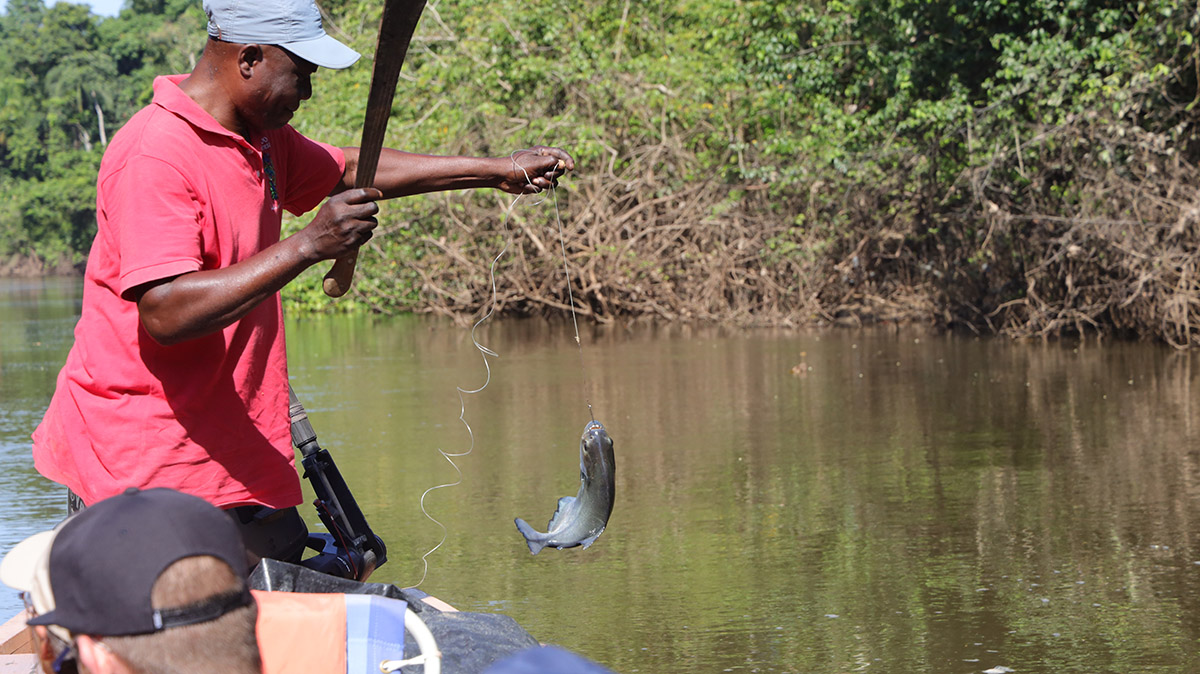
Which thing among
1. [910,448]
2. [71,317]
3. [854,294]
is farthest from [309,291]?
[910,448]

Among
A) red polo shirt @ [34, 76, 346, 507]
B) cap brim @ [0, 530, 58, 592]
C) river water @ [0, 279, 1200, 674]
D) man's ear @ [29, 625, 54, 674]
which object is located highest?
red polo shirt @ [34, 76, 346, 507]

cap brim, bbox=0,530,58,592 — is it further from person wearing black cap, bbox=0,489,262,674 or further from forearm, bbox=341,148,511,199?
forearm, bbox=341,148,511,199

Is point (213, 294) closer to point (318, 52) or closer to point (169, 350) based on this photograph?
point (169, 350)

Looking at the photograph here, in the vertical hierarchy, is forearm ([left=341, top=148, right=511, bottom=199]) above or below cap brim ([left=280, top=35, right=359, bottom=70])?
below

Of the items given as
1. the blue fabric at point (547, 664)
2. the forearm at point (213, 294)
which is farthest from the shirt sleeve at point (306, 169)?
the blue fabric at point (547, 664)

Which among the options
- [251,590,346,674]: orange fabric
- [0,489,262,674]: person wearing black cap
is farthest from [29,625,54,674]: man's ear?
[251,590,346,674]: orange fabric

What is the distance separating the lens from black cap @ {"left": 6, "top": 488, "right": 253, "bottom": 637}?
164 centimetres

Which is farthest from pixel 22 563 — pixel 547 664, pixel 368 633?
pixel 547 664

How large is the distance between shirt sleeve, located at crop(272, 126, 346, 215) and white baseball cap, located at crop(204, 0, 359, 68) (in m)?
0.45

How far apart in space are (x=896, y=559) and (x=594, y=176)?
11.3 metres

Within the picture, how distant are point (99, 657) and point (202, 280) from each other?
94 cm

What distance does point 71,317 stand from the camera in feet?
77.5

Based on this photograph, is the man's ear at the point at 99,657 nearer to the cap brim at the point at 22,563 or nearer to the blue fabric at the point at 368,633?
the cap brim at the point at 22,563

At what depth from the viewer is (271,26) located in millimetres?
2662
